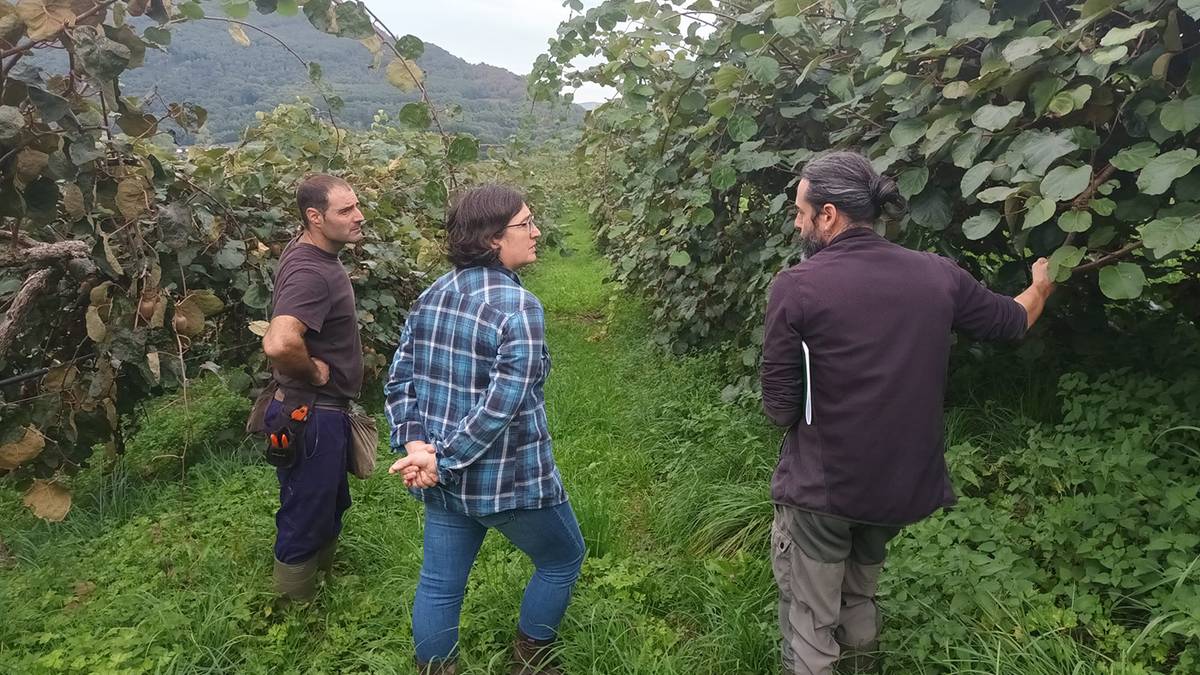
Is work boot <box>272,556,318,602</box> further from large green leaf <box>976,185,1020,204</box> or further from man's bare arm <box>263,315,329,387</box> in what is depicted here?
large green leaf <box>976,185,1020,204</box>

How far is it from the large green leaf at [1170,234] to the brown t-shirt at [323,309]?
8.29ft

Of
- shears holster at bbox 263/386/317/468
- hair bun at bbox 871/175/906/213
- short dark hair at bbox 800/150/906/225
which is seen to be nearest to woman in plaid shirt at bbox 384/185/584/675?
shears holster at bbox 263/386/317/468

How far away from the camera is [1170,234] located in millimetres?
1795

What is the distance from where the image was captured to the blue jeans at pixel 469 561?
2172mm

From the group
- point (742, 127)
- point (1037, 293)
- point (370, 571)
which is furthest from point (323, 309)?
point (1037, 293)

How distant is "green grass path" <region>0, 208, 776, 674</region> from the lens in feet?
8.19

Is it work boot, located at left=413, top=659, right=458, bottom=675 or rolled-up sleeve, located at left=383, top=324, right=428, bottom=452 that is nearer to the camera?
rolled-up sleeve, located at left=383, top=324, right=428, bottom=452

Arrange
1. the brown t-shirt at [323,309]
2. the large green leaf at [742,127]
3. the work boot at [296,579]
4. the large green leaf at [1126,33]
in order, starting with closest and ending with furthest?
1. the large green leaf at [1126,33]
2. the brown t-shirt at [323,309]
3. the work boot at [296,579]
4. the large green leaf at [742,127]

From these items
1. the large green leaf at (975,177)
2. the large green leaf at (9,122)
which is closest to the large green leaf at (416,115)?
the large green leaf at (9,122)

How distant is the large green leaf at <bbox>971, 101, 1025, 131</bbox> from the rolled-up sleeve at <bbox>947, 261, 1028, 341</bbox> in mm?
451

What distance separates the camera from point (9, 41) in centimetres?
182

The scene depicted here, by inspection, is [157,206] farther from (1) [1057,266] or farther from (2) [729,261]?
(1) [1057,266]

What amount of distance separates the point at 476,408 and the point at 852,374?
0.97 metres

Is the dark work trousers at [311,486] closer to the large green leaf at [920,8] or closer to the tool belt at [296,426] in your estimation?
the tool belt at [296,426]
